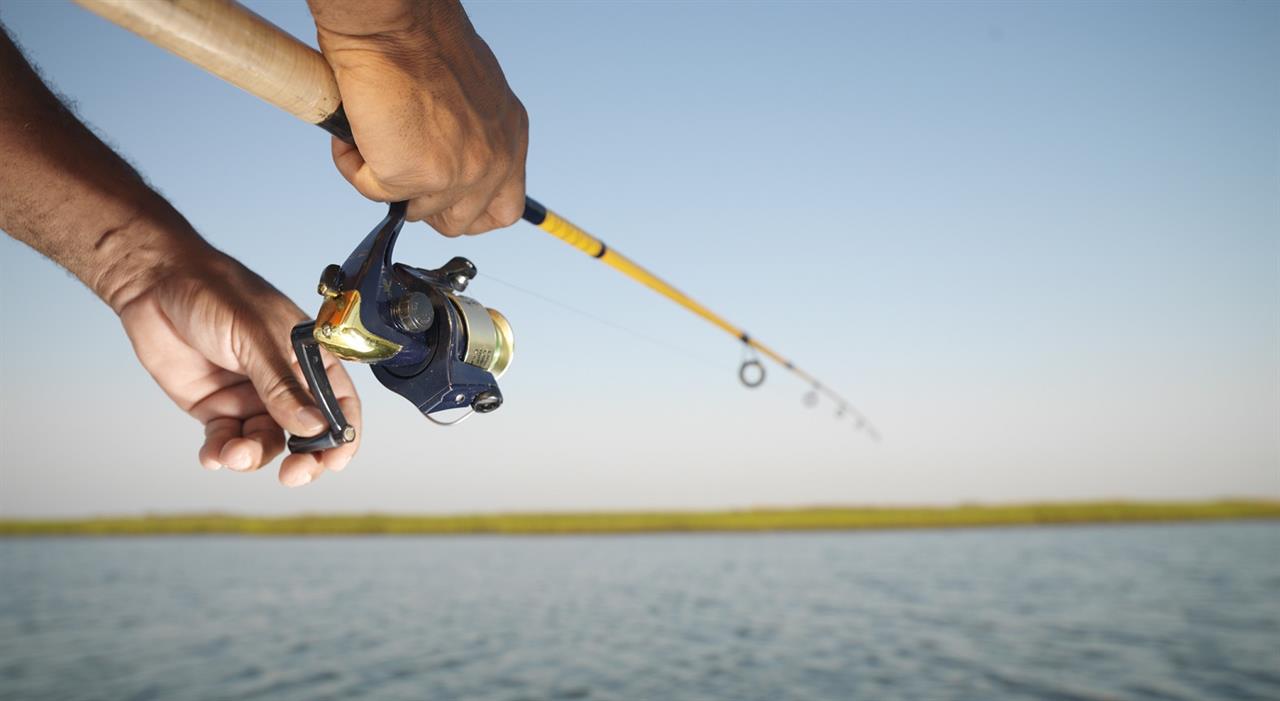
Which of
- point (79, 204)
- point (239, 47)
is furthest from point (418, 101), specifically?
point (79, 204)

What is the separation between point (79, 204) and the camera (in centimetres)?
157

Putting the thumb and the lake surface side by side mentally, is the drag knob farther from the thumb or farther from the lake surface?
the lake surface

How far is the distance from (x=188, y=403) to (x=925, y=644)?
13.7 meters

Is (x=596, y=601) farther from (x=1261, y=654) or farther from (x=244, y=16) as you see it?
(x=244, y=16)

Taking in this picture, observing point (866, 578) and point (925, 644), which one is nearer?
point (925, 644)

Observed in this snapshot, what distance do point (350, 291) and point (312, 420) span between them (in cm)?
21

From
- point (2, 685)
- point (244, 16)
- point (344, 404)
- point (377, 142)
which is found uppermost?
point (244, 16)

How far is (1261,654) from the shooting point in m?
13.0

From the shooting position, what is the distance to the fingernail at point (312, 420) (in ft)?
4.37

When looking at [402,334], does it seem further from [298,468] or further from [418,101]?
[418,101]

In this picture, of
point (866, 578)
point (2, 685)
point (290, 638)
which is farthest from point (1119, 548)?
point (2, 685)

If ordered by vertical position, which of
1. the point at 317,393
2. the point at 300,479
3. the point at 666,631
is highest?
the point at 317,393

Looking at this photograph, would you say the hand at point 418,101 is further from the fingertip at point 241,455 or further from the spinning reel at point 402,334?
the fingertip at point 241,455

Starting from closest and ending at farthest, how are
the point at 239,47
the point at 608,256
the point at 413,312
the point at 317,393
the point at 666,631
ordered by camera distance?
the point at 239,47
the point at 317,393
the point at 413,312
the point at 608,256
the point at 666,631
